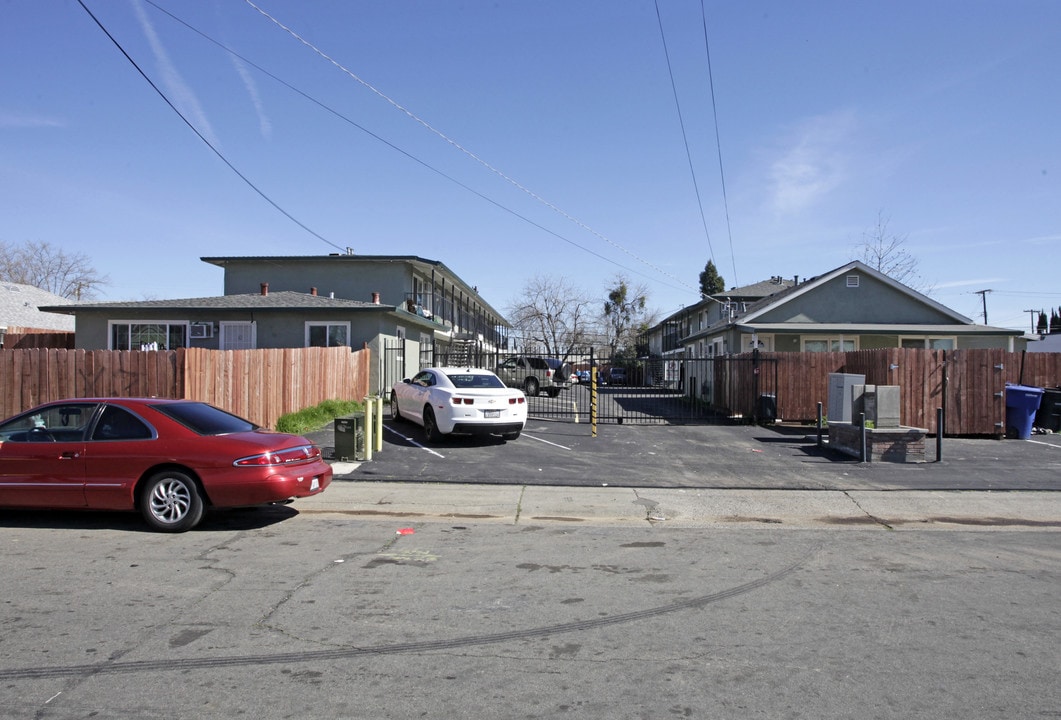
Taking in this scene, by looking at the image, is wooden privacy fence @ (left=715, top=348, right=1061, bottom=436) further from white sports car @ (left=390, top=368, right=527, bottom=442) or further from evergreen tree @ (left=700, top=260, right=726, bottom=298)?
evergreen tree @ (left=700, top=260, right=726, bottom=298)

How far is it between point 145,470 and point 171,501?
0.43 meters

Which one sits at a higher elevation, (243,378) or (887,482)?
(243,378)

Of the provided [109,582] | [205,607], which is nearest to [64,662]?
[205,607]

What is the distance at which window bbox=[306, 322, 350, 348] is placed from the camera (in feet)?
71.7

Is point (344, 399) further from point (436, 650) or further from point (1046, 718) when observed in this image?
point (1046, 718)

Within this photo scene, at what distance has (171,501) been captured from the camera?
7645mm

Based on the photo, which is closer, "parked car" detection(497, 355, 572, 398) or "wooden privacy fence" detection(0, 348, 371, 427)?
"wooden privacy fence" detection(0, 348, 371, 427)

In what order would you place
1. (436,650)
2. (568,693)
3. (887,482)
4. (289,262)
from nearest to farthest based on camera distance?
(568,693)
(436,650)
(887,482)
(289,262)

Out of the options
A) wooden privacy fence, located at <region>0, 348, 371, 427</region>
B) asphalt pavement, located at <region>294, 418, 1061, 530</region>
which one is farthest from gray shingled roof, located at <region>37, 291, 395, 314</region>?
asphalt pavement, located at <region>294, 418, 1061, 530</region>

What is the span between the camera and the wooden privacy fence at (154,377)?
43.9 ft


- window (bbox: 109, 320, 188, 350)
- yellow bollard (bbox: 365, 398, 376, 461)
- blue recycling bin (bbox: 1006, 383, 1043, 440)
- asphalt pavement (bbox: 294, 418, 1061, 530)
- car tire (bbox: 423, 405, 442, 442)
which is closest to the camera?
asphalt pavement (bbox: 294, 418, 1061, 530)

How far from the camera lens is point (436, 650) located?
4637 millimetres

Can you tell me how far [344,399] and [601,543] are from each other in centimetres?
1309

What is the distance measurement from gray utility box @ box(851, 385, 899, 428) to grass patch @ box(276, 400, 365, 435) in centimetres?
1090
